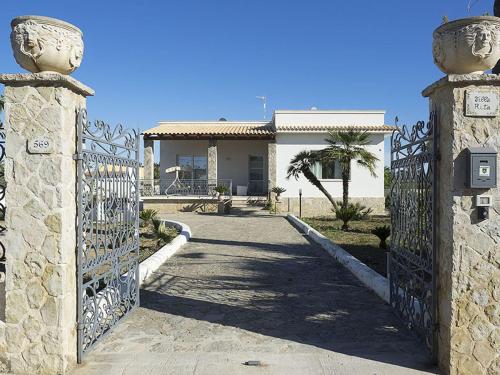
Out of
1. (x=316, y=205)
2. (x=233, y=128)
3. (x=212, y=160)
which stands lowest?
(x=316, y=205)

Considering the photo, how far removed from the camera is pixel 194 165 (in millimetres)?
25422

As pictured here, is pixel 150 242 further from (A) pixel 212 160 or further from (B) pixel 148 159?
(B) pixel 148 159

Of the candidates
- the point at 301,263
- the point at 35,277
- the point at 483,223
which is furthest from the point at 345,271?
the point at 35,277

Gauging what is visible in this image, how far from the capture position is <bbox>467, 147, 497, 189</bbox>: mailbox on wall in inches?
134

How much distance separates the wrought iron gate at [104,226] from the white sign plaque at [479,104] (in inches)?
134

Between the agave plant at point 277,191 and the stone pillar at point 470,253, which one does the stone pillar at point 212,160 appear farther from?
the stone pillar at point 470,253

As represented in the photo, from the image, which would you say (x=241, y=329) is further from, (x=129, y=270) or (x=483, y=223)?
(x=483, y=223)

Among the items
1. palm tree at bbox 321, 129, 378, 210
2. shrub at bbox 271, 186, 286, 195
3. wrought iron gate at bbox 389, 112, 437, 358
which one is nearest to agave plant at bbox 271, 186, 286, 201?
shrub at bbox 271, 186, 286, 195

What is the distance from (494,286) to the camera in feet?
11.6

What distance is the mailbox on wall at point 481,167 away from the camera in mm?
3404

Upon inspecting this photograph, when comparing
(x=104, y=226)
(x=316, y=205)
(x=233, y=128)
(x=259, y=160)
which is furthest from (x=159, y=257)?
(x=233, y=128)

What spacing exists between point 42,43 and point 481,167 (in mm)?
3803

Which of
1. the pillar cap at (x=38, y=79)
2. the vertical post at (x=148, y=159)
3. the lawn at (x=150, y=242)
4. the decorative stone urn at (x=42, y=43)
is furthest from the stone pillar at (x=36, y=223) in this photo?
the vertical post at (x=148, y=159)

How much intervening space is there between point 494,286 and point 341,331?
1.73 m
